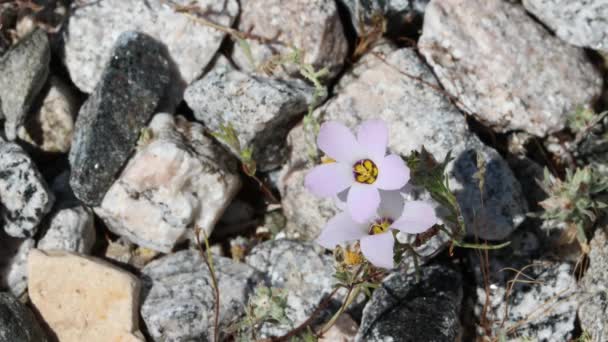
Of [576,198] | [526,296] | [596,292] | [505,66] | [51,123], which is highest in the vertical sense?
[505,66]

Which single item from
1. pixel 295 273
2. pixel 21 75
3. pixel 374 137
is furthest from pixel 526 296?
pixel 21 75

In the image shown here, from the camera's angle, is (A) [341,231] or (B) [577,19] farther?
(B) [577,19]

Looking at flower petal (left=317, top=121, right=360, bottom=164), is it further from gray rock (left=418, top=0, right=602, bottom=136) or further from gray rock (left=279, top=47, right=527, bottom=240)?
gray rock (left=418, top=0, right=602, bottom=136)

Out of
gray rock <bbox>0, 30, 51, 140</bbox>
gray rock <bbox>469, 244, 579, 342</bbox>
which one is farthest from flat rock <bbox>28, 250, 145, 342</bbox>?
gray rock <bbox>469, 244, 579, 342</bbox>

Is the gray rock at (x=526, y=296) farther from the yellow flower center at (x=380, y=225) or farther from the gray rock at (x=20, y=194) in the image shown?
the gray rock at (x=20, y=194)

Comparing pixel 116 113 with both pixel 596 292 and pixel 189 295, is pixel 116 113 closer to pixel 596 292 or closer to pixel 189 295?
pixel 189 295

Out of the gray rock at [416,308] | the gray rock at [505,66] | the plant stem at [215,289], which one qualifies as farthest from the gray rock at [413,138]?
the plant stem at [215,289]

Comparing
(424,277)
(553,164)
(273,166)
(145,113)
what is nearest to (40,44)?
(145,113)
